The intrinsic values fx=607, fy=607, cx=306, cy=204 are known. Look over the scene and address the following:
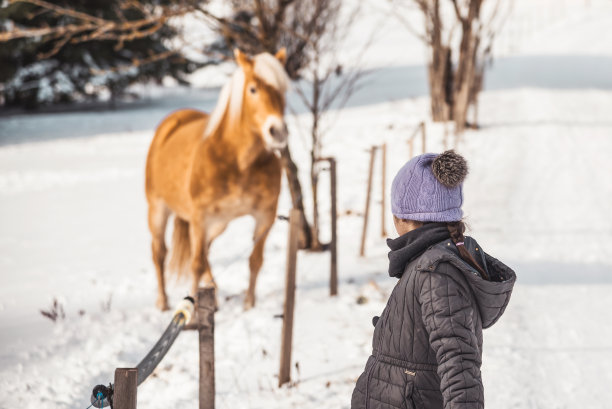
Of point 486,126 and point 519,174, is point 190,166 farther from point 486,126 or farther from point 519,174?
point 486,126

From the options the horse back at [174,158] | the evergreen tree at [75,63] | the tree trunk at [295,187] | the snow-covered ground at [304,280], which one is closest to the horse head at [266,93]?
the horse back at [174,158]

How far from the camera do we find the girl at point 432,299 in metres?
1.78

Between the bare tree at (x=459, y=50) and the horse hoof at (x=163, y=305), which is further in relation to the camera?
the bare tree at (x=459, y=50)

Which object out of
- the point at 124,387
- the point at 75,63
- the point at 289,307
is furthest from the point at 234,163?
the point at 75,63

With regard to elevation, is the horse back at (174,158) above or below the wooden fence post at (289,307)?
above

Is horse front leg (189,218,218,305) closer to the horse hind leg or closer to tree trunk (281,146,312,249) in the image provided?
the horse hind leg

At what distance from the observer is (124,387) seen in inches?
77.1

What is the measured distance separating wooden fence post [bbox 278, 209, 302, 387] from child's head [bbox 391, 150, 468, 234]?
6.47ft

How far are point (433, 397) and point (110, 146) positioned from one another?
16119 millimetres

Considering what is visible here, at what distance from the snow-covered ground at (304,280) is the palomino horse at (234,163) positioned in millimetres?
523

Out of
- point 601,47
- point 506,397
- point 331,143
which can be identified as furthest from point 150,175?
point 601,47

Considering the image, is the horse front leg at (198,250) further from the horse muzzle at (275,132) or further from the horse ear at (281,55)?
the horse ear at (281,55)

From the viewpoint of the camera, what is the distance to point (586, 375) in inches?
153

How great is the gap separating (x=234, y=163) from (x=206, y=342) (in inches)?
93.9
